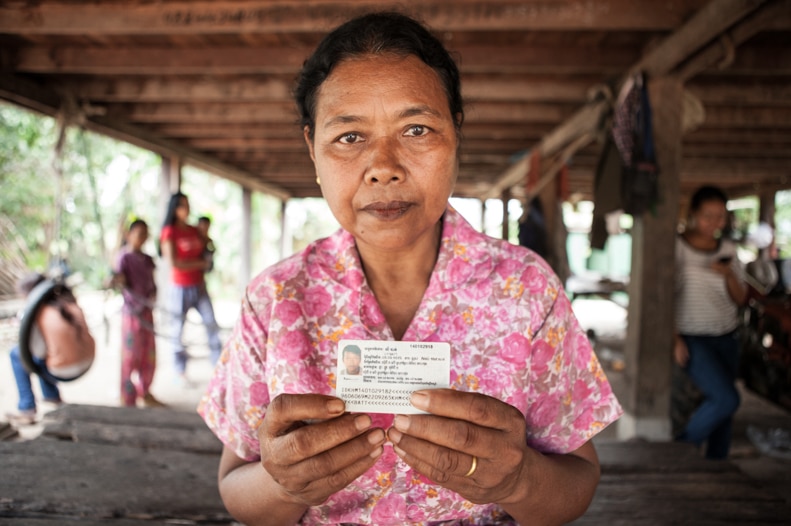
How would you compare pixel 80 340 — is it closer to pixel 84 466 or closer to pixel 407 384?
pixel 84 466

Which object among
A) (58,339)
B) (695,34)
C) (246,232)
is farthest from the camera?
(246,232)

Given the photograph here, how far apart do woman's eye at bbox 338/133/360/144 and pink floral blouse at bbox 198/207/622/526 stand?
34 cm

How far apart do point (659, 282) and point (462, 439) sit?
351cm

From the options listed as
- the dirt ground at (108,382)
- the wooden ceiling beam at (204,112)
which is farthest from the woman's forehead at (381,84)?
the wooden ceiling beam at (204,112)

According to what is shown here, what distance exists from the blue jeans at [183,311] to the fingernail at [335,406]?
5.39 meters

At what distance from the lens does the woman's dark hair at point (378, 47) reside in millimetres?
1255

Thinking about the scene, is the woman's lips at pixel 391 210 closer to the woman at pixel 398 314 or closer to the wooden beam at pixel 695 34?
the woman at pixel 398 314

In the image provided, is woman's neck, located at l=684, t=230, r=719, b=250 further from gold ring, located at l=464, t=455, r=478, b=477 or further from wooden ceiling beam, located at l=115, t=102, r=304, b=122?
wooden ceiling beam, located at l=115, t=102, r=304, b=122

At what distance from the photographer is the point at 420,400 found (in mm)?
948

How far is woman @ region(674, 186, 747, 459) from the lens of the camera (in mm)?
3477

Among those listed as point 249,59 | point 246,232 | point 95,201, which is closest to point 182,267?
point 95,201

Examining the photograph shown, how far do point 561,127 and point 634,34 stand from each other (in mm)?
2319

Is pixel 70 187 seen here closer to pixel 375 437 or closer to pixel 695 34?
pixel 695 34

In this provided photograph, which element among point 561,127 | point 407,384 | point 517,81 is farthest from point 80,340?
point 561,127
